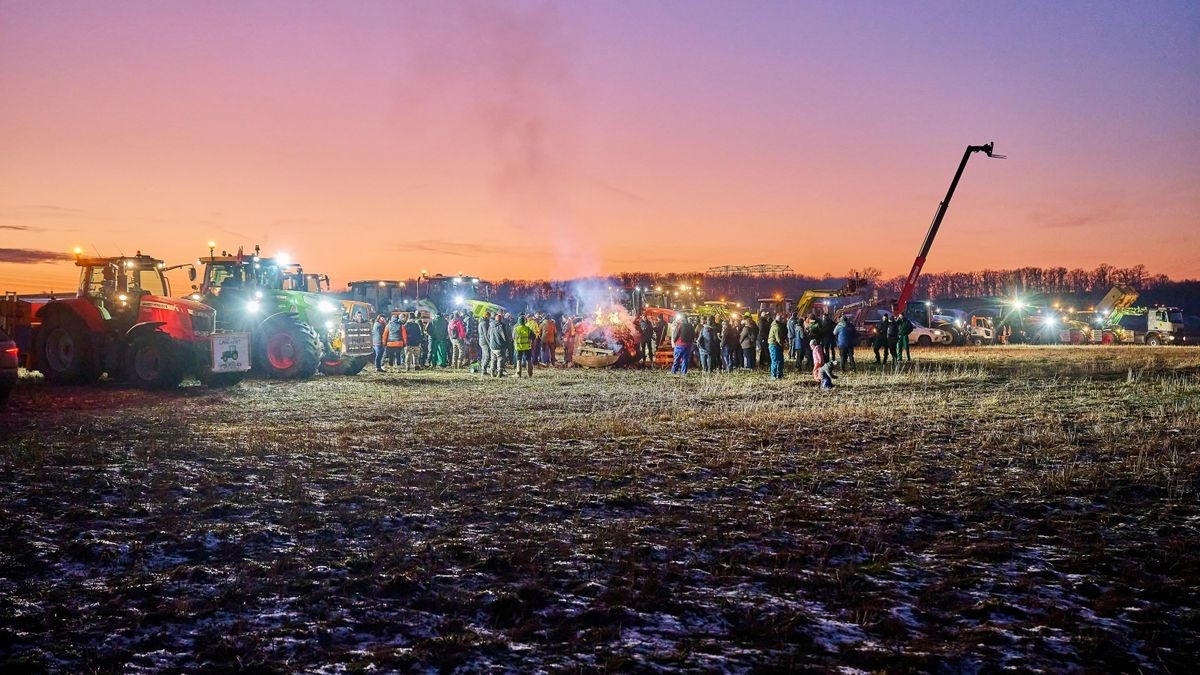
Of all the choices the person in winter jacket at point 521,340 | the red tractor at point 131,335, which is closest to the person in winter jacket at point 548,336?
the person in winter jacket at point 521,340

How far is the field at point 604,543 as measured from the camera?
416 cm

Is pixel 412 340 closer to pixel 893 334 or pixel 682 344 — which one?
pixel 682 344

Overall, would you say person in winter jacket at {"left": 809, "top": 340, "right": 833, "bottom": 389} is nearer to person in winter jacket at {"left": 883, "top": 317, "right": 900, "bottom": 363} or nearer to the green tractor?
person in winter jacket at {"left": 883, "top": 317, "right": 900, "bottom": 363}

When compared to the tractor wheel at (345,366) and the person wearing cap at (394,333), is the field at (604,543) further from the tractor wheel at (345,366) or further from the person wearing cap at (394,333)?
the person wearing cap at (394,333)

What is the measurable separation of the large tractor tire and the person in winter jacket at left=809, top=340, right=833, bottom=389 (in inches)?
446

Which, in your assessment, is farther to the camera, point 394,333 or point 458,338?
point 458,338

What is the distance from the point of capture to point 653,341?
85.0ft

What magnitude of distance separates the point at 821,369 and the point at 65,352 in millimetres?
16896

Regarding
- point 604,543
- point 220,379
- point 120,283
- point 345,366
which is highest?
point 120,283

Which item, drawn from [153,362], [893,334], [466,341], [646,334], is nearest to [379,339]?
[466,341]

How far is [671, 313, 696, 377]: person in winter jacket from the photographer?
21906mm

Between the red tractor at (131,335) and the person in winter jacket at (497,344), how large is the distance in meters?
5.76

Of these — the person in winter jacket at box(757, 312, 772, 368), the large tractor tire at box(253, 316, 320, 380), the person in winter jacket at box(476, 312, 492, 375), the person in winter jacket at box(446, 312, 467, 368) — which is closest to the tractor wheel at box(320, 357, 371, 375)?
the large tractor tire at box(253, 316, 320, 380)

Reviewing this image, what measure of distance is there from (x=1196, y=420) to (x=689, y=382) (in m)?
9.91
